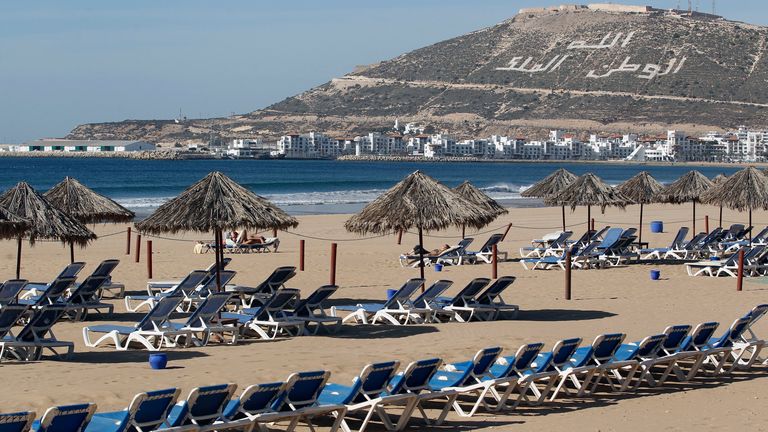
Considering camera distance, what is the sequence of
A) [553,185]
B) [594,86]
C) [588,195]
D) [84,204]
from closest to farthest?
1. [84,204]
2. [588,195]
3. [553,185]
4. [594,86]

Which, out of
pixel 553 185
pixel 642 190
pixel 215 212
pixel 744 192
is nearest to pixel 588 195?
pixel 553 185

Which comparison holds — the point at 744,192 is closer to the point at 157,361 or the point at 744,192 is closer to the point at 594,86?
the point at 157,361

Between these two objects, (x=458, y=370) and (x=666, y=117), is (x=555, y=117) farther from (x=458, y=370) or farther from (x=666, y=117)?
(x=458, y=370)

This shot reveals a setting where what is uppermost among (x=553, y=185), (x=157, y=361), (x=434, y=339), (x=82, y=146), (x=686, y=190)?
(x=553, y=185)

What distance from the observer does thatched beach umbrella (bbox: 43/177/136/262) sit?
1727 cm

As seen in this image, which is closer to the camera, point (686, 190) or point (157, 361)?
point (157, 361)

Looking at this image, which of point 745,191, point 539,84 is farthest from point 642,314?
point 539,84

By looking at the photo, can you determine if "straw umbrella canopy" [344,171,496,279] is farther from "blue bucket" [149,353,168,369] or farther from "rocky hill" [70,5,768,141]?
"rocky hill" [70,5,768,141]

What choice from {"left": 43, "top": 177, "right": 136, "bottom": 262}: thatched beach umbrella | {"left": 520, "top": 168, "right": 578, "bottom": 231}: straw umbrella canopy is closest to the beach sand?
{"left": 43, "top": 177, "right": 136, "bottom": 262}: thatched beach umbrella

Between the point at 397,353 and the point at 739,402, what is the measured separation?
3129 mm

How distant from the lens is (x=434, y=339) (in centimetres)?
1220

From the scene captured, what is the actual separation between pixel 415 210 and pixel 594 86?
164235 millimetres

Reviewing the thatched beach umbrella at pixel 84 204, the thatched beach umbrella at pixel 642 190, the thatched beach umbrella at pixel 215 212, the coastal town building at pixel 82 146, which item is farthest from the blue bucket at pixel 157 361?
the coastal town building at pixel 82 146

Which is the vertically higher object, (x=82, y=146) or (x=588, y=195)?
(x=588, y=195)
